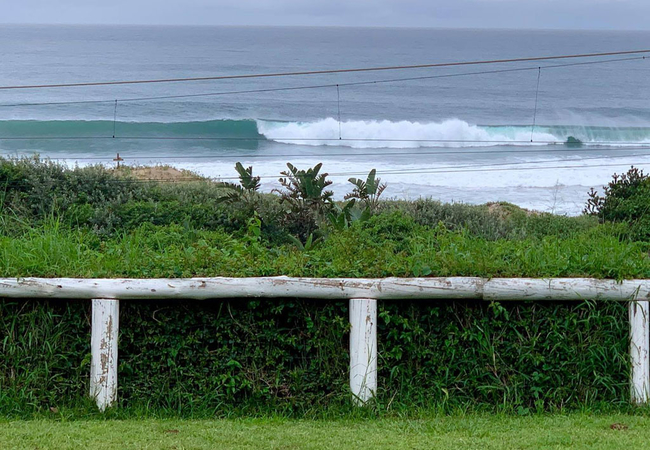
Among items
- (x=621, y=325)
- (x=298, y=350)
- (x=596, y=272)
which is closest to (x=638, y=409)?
(x=621, y=325)

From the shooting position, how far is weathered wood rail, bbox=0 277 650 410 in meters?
4.40

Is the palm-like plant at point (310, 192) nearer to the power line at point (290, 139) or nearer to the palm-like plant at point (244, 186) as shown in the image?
the palm-like plant at point (244, 186)

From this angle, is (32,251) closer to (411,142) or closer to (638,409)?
(638,409)

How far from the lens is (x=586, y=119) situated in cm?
4731

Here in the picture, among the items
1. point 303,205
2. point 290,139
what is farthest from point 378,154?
point 303,205

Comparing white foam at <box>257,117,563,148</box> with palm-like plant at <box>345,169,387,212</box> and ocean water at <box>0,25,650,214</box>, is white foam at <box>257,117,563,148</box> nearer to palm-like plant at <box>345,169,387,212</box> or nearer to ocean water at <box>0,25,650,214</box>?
ocean water at <box>0,25,650,214</box>

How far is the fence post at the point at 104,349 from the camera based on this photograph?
4406mm

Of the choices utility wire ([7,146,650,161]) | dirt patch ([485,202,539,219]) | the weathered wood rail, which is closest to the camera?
the weathered wood rail

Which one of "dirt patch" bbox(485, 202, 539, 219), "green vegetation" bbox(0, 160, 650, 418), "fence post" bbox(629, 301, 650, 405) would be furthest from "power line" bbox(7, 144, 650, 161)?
"fence post" bbox(629, 301, 650, 405)

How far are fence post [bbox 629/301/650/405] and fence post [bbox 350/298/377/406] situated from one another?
5.10ft

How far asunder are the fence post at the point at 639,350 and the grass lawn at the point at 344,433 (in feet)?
0.89

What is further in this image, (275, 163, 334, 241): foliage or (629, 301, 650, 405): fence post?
(275, 163, 334, 241): foliage

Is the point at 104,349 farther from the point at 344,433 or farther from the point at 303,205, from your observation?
the point at 303,205

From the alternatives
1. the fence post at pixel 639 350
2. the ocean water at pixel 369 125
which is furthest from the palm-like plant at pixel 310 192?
Answer: the ocean water at pixel 369 125
